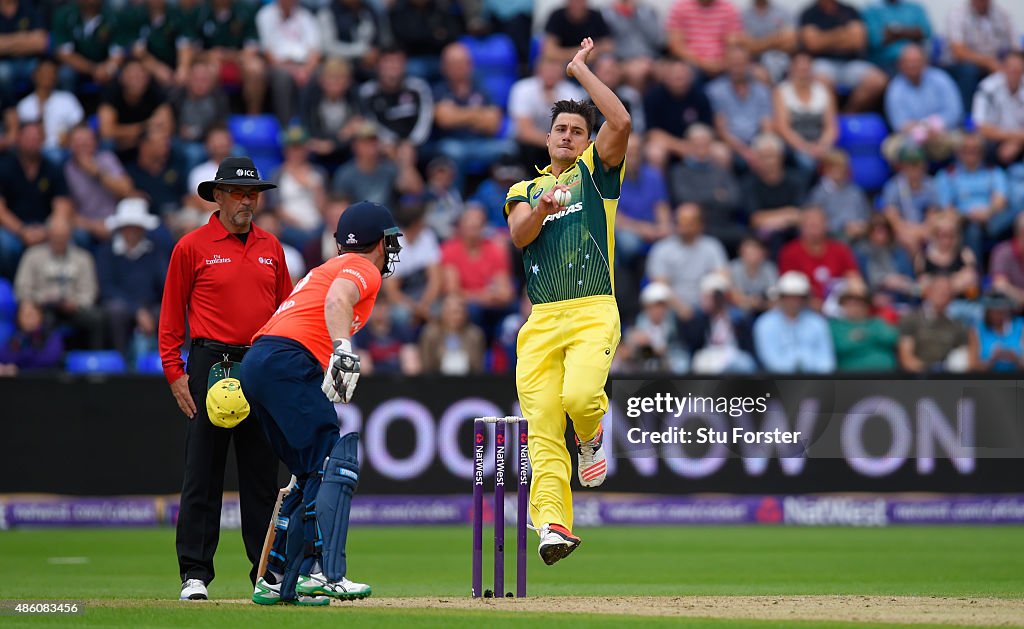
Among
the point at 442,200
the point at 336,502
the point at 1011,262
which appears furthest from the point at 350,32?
the point at 336,502

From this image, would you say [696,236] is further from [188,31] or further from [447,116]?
[188,31]

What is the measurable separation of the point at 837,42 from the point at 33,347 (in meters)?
10.9

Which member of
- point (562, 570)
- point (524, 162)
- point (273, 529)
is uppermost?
point (524, 162)

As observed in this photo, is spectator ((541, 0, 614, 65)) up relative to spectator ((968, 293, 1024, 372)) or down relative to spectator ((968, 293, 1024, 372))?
up

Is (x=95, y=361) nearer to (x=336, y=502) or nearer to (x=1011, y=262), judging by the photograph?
(x=336, y=502)

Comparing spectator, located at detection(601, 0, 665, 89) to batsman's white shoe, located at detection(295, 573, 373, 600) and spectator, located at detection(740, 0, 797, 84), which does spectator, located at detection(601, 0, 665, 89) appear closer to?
spectator, located at detection(740, 0, 797, 84)

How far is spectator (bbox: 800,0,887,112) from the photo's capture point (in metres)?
20.5

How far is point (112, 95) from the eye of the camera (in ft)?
60.8

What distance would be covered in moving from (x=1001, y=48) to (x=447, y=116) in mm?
7605

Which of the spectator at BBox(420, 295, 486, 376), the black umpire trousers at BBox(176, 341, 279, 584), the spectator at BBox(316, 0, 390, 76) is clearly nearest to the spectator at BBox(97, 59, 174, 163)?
the spectator at BBox(316, 0, 390, 76)

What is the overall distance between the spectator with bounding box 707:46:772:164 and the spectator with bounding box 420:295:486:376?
4.93 meters

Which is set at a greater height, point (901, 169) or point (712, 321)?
point (901, 169)

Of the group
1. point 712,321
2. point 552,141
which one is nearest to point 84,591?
point 552,141

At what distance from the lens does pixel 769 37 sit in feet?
A: 68.1
